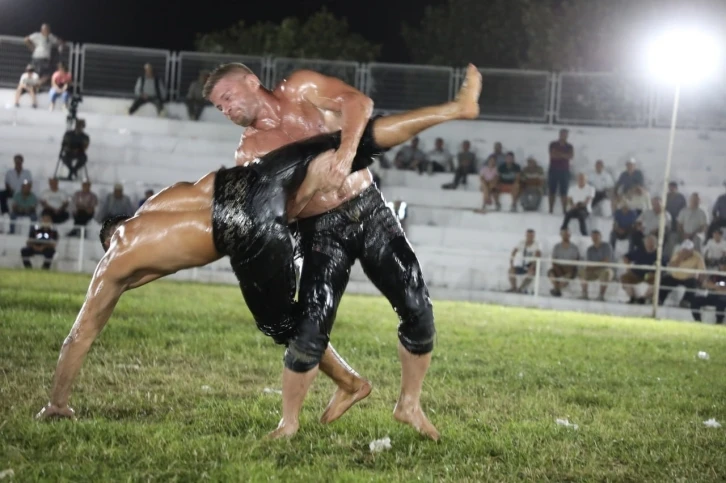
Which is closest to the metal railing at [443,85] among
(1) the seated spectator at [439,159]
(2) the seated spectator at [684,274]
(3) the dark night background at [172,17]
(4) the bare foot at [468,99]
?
(1) the seated spectator at [439,159]

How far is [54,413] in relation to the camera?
14.6ft

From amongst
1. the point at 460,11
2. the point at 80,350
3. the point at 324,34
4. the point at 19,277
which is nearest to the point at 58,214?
the point at 19,277

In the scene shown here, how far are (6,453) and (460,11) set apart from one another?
36.8 meters

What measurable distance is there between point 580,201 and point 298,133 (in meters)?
14.1

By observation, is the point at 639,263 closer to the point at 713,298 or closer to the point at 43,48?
the point at 713,298

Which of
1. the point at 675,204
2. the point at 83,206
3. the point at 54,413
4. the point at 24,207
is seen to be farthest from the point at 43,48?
the point at 54,413

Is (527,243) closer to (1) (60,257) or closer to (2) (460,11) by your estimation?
(1) (60,257)

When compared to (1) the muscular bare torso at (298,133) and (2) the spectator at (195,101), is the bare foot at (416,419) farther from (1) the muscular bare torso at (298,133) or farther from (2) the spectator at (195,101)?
(2) the spectator at (195,101)

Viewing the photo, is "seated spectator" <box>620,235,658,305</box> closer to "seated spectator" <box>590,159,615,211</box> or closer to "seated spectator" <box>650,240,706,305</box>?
"seated spectator" <box>650,240,706,305</box>

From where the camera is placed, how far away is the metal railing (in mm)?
20641

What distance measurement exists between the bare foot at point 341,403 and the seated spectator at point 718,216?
1332cm

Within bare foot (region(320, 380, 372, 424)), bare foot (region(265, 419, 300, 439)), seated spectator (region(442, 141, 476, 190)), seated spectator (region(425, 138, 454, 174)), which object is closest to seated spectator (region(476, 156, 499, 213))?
seated spectator (region(442, 141, 476, 190))

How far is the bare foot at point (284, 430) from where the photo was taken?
4.30 meters

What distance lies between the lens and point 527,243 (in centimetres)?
1722
